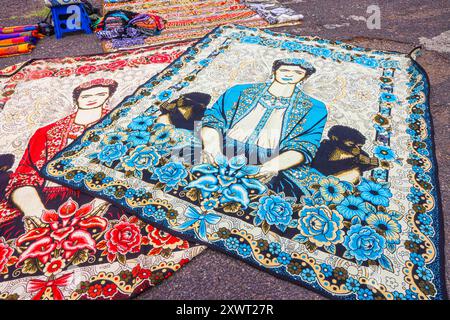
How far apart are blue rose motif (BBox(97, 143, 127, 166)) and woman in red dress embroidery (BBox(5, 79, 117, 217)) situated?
0.32 metres

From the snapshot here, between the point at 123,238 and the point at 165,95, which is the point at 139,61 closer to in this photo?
the point at 165,95

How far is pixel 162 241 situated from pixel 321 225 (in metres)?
0.92

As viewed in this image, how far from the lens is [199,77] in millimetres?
3078

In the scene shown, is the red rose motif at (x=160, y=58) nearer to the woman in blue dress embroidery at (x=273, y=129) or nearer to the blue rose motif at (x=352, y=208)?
the woman in blue dress embroidery at (x=273, y=129)

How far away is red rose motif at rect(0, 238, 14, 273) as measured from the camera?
1.68 meters

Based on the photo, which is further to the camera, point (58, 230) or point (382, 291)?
point (58, 230)

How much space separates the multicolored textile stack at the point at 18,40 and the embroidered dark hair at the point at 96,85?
134cm

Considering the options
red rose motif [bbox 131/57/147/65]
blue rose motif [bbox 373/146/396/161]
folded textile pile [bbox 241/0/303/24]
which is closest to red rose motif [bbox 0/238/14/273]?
red rose motif [bbox 131/57/147/65]

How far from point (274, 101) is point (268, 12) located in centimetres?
233

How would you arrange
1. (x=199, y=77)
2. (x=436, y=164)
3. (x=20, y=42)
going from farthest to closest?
(x=20, y=42) < (x=199, y=77) < (x=436, y=164)

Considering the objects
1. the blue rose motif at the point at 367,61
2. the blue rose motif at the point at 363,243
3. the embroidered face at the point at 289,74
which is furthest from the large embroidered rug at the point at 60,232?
the blue rose motif at the point at 367,61

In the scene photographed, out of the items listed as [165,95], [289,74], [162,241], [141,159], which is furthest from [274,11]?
[162,241]
